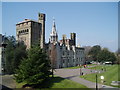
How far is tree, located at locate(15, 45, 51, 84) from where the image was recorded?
77.9 feet

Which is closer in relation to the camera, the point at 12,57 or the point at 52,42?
the point at 12,57

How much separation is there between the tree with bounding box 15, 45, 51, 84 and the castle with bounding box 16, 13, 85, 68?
11.9 meters

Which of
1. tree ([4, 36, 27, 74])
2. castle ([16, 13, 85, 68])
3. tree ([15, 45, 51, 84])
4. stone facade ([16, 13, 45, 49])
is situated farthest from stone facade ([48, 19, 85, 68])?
tree ([15, 45, 51, 84])

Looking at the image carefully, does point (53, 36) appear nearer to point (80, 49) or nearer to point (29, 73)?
point (80, 49)

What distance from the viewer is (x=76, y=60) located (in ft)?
206

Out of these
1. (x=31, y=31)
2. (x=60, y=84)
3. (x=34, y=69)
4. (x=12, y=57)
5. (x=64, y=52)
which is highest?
(x=31, y=31)

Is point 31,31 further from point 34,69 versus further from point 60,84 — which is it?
point 60,84

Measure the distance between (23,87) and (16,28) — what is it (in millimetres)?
27452

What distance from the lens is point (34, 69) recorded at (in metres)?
24.5

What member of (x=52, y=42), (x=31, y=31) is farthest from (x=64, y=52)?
(x=31, y=31)

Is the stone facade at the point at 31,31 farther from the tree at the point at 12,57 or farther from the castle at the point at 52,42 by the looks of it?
the tree at the point at 12,57

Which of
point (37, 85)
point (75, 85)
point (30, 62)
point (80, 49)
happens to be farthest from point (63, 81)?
point (80, 49)

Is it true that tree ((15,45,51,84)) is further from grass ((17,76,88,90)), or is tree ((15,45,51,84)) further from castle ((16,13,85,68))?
castle ((16,13,85,68))

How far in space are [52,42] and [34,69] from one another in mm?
28313
